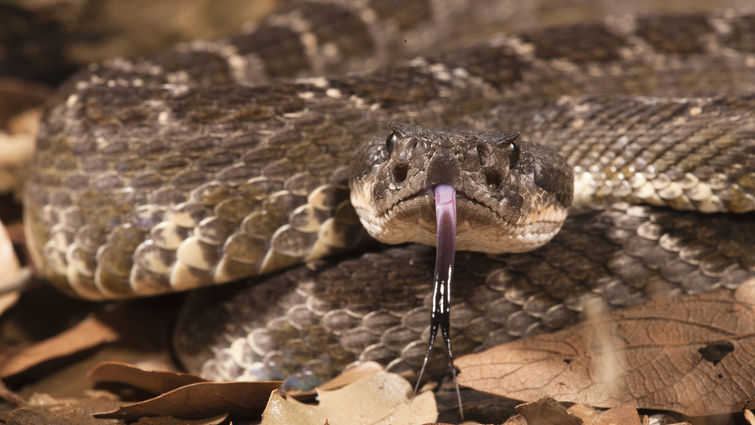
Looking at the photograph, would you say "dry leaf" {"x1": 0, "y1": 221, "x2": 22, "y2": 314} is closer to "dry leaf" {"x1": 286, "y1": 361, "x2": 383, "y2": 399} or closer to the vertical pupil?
"dry leaf" {"x1": 286, "y1": 361, "x2": 383, "y2": 399}

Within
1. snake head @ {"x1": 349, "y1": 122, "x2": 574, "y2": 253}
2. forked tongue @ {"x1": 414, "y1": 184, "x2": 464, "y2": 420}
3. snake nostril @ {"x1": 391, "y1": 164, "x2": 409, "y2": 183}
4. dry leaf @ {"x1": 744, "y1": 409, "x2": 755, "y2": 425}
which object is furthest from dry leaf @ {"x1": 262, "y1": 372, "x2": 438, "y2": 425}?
dry leaf @ {"x1": 744, "y1": 409, "x2": 755, "y2": 425}

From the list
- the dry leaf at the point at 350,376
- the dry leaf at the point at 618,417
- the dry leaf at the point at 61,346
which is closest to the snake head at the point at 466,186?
the dry leaf at the point at 350,376

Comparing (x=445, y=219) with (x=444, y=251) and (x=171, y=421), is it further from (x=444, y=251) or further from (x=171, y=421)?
(x=171, y=421)

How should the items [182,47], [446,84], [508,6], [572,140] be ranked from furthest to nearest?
[508,6]
[182,47]
[446,84]
[572,140]

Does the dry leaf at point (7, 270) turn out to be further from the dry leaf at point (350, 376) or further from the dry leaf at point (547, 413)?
the dry leaf at point (547, 413)

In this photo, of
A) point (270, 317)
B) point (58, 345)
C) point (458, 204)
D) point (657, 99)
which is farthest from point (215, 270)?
point (657, 99)

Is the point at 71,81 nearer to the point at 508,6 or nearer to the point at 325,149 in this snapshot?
the point at 325,149
